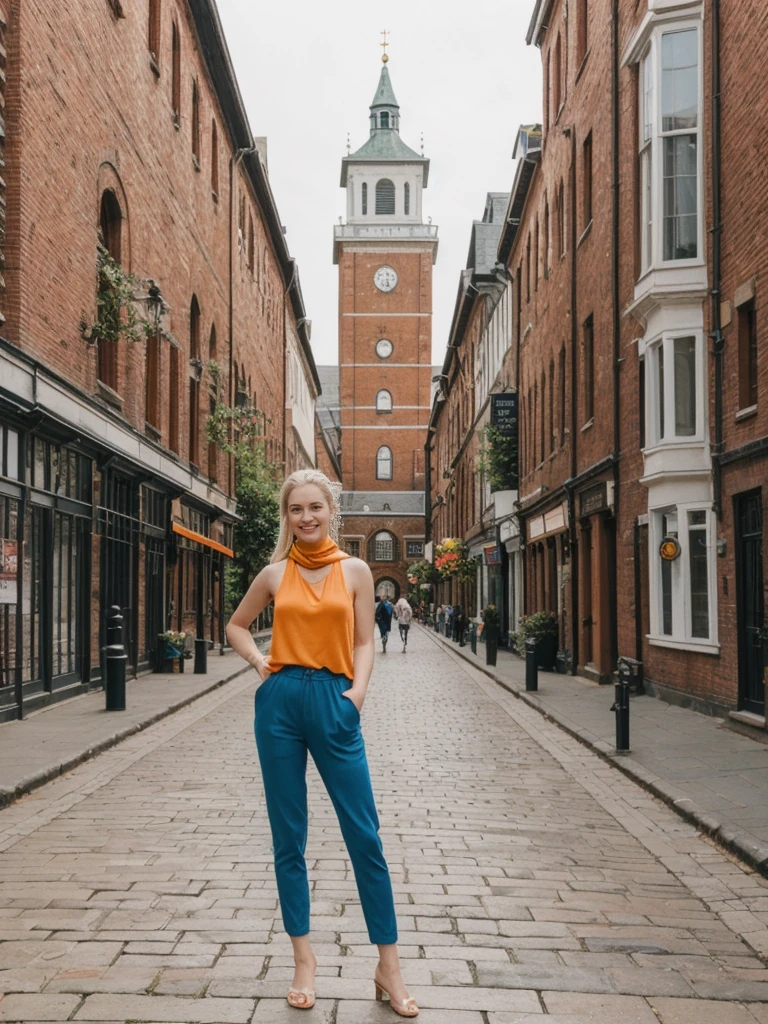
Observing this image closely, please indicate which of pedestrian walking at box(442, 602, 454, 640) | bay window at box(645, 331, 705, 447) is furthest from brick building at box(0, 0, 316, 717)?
pedestrian walking at box(442, 602, 454, 640)

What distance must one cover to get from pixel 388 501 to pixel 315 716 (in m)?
88.1

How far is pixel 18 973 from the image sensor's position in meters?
4.91

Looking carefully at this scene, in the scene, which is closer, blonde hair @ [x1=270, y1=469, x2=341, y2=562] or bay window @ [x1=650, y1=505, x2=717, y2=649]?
A: blonde hair @ [x1=270, y1=469, x2=341, y2=562]

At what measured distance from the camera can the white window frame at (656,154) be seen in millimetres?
15586

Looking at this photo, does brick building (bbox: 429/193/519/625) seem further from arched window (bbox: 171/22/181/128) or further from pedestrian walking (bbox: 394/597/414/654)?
arched window (bbox: 171/22/181/128)

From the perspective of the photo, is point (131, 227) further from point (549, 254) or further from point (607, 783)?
point (607, 783)

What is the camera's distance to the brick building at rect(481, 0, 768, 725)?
542 inches

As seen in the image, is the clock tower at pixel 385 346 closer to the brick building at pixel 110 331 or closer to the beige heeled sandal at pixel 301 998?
the brick building at pixel 110 331

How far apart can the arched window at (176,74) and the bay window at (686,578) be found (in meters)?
13.9

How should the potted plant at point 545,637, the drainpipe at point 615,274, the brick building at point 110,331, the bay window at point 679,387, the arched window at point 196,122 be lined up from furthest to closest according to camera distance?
the arched window at point 196,122, the potted plant at point 545,637, the drainpipe at point 615,274, the bay window at point 679,387, the brick building at point 110,331

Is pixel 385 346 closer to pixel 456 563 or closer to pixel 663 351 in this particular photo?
pixel 456 563

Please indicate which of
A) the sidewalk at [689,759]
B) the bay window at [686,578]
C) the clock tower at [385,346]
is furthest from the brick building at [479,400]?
the clock tower at [385,346]

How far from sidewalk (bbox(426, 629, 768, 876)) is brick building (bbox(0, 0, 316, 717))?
6.40 meters

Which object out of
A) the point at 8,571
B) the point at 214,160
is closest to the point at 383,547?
the point at 214,160
